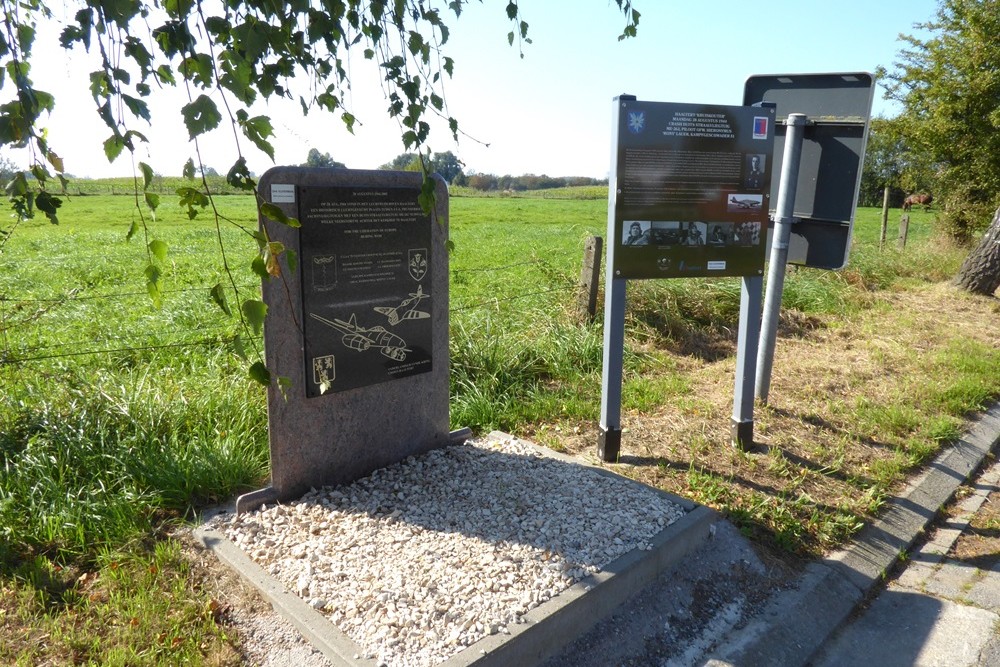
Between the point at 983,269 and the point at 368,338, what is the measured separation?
10.1 meters

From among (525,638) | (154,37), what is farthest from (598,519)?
(154,37)

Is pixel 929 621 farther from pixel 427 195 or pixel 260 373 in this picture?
pixel 260 373

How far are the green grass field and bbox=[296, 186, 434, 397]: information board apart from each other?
1.37 feet

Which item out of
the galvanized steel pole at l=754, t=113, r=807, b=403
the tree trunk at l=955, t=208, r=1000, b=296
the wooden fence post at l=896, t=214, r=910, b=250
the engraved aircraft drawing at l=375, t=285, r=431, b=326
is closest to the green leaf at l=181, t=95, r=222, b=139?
the engraved aircraft drawing at l=375, t=285, r=431, b=326

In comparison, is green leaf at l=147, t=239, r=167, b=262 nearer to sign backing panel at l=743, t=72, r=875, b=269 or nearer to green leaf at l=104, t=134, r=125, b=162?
green leaf at l=104, t=134, r=125, b=162

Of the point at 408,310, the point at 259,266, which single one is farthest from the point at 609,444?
the point at 259,266

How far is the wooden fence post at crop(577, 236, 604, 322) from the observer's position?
23.6 feet

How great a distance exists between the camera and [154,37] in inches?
73.5

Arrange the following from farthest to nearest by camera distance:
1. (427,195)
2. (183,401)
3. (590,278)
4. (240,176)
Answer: (590,278), (183,401), (427,195), (240,176)

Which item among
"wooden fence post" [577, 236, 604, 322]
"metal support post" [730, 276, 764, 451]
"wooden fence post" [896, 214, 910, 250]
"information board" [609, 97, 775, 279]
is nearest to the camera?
"information board" [609, 97, 775, 279]

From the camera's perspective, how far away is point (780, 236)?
5.05m

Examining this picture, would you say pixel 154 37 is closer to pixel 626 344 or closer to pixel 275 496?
pixel 275 496

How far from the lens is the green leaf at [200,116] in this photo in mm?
1572

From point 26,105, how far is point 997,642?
405cm
